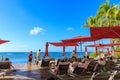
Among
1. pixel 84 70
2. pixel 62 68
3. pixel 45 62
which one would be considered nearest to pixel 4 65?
pixel 62 68

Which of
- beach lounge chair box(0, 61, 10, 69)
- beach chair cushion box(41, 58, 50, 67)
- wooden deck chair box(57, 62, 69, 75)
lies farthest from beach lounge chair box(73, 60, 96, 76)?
beach chair cushion box(41, 58, 50, 67)

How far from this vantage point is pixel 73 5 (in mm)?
74562

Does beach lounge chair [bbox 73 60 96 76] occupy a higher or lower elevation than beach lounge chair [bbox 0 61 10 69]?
lower

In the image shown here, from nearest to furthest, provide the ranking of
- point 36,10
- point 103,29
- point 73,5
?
point 103,29 → point 36,10 → point 73,5

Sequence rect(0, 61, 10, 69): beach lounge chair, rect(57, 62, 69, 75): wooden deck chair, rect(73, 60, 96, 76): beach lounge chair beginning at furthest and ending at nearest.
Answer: rect(0, 61, 10, 69): beach lounge chair → rect(73, 60, 96, 76): beach lounge chair → rect(57, 62, 69, 75): wooden deck chair

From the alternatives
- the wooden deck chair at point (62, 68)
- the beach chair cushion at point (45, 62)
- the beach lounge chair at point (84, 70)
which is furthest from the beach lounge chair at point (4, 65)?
the beach lounge chair at point (84, 70)

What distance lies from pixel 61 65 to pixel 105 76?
5107 mm

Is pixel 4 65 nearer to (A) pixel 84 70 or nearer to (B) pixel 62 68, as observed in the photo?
(B) pixel 62 68

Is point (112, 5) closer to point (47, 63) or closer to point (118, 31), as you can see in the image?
point (47, 63)

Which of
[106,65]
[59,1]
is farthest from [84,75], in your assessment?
[59,1]

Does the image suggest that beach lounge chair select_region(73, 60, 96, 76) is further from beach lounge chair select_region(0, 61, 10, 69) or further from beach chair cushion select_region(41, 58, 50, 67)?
beach chair cushion select_region(41, 58, 50, 67)

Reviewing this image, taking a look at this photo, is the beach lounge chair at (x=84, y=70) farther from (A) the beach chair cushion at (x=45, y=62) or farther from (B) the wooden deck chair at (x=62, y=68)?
(A) the beach chair cushion at (x=45, y=62)

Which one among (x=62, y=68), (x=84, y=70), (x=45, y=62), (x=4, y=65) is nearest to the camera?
(x=62, y=68)

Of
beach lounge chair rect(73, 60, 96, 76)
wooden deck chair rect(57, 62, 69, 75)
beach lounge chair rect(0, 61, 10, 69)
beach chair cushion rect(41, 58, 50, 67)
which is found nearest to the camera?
wooden deck chair rect(57, 62, 69, 75)
